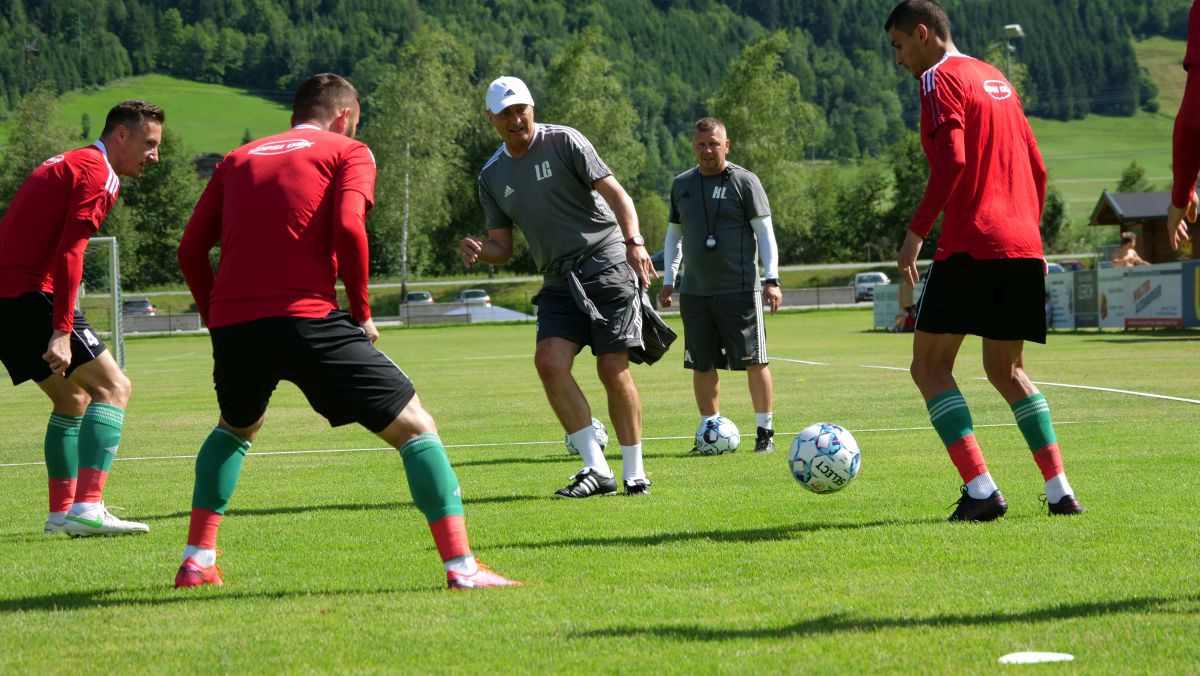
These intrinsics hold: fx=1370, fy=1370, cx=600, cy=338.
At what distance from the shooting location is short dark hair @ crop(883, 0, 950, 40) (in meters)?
6.42

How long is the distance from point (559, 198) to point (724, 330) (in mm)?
2734

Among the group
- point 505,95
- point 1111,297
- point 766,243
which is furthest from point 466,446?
point 1111,297

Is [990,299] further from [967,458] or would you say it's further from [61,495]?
[61,495]

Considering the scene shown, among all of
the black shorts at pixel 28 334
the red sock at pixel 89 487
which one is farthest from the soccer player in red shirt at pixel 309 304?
the black shorts at pixel 28 334

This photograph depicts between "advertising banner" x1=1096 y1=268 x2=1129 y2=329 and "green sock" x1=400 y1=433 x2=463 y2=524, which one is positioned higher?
"green sock" x1=400 y1=433 x2=463 y2=524

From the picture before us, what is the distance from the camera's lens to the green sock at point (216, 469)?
536 cm

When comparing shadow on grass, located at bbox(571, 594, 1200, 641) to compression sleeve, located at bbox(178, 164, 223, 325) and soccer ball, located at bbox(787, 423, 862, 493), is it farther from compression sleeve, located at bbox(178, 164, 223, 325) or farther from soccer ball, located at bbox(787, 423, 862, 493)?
soccer ball, located at bbox(787, 423, 862, 493)

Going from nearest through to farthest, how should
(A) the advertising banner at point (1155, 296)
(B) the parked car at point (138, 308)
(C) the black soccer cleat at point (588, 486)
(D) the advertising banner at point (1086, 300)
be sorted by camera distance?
(C) the black soccer cleat at point (588, 486) → (A) the advertising banner at point (1155, 296) → (D) the advertising banner at point (1086, 300) → (B) the parked car at point (138, 308)

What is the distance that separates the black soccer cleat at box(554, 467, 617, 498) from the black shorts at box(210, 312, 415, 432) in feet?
8.92

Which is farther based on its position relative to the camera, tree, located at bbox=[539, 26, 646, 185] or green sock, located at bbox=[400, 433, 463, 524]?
tree, located at bbox=[539, 26, 646, 185]

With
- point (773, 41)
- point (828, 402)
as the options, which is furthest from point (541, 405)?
point (773, 41)

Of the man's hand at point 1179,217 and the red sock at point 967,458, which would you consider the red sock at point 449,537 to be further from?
the man's hand at point 1179,217

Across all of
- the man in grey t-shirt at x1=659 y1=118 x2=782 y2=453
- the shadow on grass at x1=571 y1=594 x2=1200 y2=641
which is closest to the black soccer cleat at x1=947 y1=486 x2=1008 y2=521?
the shadow on grass at x1=571 y1=594 x2=1200 y2=641

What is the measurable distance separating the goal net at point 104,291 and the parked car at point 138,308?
31.8m
